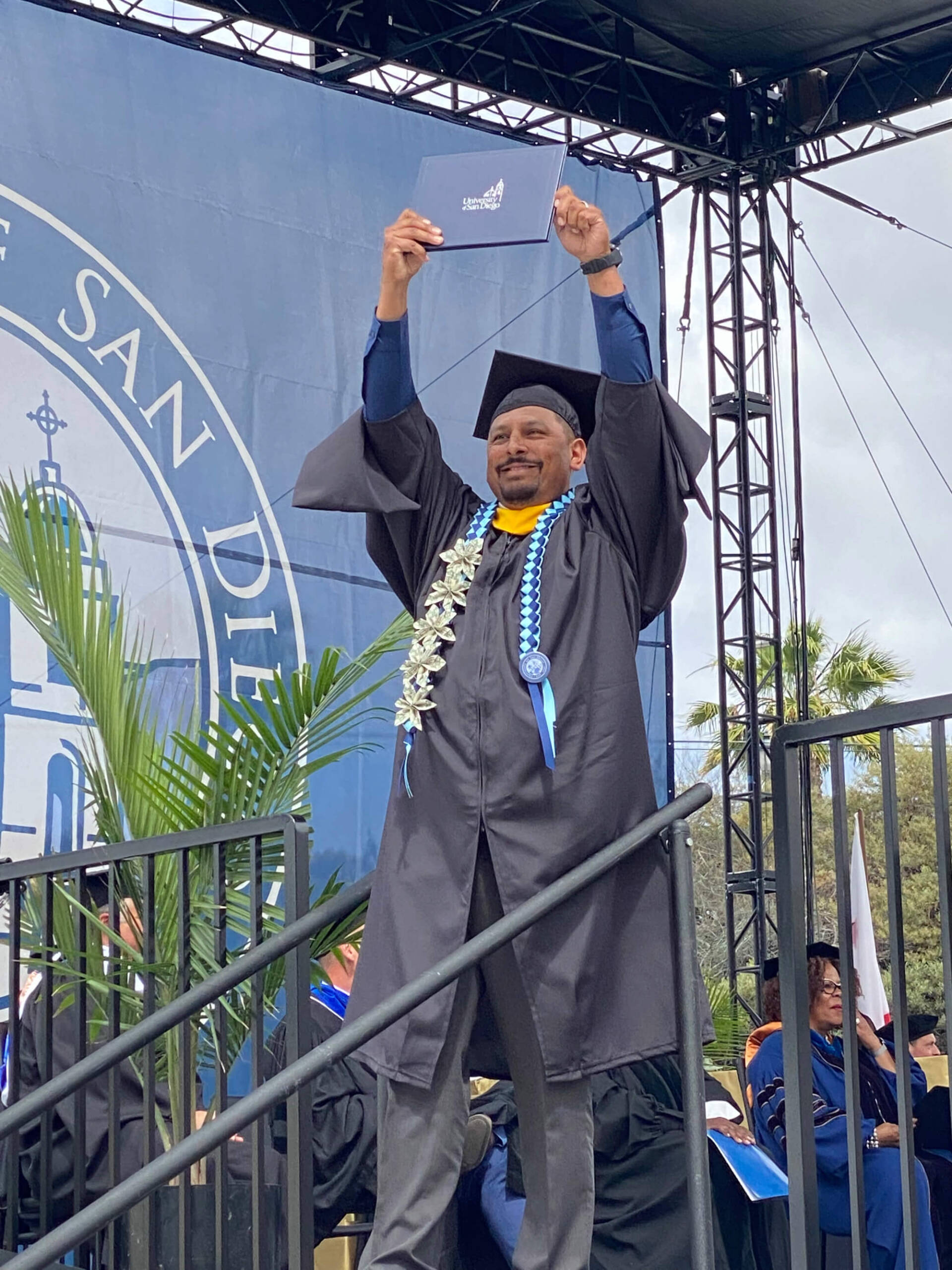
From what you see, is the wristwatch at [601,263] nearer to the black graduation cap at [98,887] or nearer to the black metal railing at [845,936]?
the black metal railing at [845,936]

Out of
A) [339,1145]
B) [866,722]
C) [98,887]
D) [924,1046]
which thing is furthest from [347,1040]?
[924,1046]

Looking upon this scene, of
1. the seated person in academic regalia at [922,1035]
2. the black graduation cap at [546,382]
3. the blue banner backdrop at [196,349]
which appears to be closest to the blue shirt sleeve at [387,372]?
the black graduation cap at [546,382]

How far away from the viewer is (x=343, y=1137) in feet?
13.5

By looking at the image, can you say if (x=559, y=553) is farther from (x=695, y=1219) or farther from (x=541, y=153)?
(x=695, y=1219)

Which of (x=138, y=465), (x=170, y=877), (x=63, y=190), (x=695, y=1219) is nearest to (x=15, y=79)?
(x=63, y=190)

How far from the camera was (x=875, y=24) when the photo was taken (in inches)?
332

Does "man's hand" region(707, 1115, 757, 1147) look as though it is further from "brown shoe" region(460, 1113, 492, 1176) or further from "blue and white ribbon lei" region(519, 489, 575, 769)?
"blue and white ribbon lei" region(519, 489, 575, 769)

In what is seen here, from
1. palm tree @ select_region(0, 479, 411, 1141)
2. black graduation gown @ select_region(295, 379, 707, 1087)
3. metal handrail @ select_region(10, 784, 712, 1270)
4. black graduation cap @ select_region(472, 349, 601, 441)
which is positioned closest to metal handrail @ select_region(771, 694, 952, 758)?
metal handrail @ select_region(10, 784, 712, 1270)

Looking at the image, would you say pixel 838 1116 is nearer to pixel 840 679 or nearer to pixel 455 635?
pixel 455 635

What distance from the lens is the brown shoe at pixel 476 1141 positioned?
13.9ft

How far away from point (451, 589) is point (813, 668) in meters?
16.3

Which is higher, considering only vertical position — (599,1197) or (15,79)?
(15,79)

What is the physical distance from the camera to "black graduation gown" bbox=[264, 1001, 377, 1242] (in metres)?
4.07

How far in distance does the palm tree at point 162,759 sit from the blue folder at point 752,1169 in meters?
1.67
